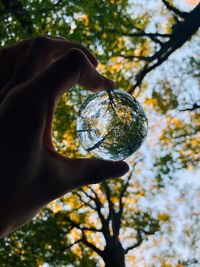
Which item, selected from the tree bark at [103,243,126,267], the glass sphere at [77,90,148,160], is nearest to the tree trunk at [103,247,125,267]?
the tree bark at [103,243,126,267]

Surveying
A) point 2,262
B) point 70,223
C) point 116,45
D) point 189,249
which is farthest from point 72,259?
point 116,45

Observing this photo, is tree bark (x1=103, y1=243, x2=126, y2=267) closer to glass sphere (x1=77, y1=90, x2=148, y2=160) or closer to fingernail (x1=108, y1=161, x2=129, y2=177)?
glass sphere (x1=77, y1=90, x2=148, y2=160)

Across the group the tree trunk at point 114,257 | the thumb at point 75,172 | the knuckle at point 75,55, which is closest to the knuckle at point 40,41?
the knuckle at point 75,55

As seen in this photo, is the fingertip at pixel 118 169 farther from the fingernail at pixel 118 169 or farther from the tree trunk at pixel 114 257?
the tree trunk at pixel 114 257

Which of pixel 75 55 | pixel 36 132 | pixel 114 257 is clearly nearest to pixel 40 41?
pixel 75 55

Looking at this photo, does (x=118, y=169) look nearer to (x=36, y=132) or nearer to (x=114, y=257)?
(x=36, y=132)

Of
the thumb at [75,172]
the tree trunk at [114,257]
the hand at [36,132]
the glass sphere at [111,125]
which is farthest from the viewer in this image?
the tree trunk at [114,257]

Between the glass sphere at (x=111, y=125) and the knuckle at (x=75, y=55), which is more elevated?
the glass sphere at (x=111, y=125)
